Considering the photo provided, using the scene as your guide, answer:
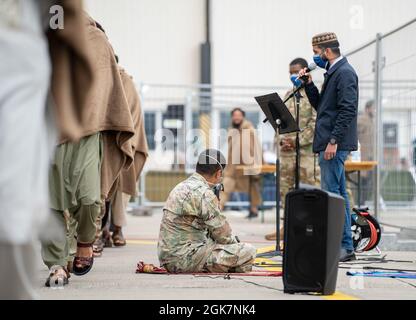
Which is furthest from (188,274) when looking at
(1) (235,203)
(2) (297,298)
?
(1) (235,203)

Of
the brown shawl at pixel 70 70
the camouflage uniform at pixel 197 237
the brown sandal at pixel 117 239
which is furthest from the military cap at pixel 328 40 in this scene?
the brown shawl at pixel 70 70

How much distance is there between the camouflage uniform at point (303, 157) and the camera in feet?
36.3

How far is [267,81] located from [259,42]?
1.17m

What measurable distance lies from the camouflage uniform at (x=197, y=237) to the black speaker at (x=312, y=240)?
1.39 metres

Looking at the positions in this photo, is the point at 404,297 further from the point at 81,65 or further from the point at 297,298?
the point at 81,65

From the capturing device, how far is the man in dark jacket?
865 cm

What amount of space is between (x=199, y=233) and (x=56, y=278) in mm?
1467

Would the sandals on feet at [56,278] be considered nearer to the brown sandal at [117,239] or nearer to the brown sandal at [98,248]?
the brown sandal at [98,248]

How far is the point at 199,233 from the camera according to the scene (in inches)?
301

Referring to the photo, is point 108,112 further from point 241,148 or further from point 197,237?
point 241,148

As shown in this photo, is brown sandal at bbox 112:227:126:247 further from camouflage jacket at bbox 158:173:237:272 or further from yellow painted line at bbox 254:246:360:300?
camouflage jacket at bbox 158:173:237:272

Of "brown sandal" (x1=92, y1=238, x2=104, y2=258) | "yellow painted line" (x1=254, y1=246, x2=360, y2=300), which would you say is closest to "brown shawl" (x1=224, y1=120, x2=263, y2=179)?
"yellow painted line" (x1=254, y1=246, x2=360, y2=300)

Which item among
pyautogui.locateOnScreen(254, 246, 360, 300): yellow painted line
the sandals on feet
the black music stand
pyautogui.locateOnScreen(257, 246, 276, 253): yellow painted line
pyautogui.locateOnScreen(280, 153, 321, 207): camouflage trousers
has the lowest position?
pyautogui.locateOnScreen(257, 246, 276, 253): yellow painted line

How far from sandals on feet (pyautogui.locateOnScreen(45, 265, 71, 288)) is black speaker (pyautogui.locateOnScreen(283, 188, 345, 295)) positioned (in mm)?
1661
